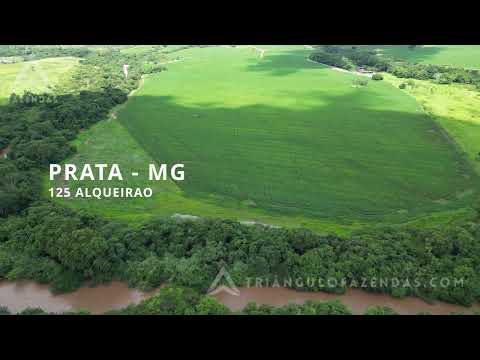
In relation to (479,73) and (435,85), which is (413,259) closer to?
(435,85)

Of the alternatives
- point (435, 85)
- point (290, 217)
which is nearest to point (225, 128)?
point (290, 217)

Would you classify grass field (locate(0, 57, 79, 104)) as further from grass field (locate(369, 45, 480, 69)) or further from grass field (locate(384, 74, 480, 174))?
grass field (locate(369, 45, 480, 69))

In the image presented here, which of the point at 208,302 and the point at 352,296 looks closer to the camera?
the point at 208,302

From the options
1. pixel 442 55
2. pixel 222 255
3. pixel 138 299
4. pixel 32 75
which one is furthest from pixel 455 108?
pixel 32 75

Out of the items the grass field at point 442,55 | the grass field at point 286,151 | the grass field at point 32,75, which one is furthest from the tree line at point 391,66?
the grass field at point 32,75

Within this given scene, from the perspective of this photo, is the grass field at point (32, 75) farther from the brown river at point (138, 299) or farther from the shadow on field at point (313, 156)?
the brown river at point (138, 299)
